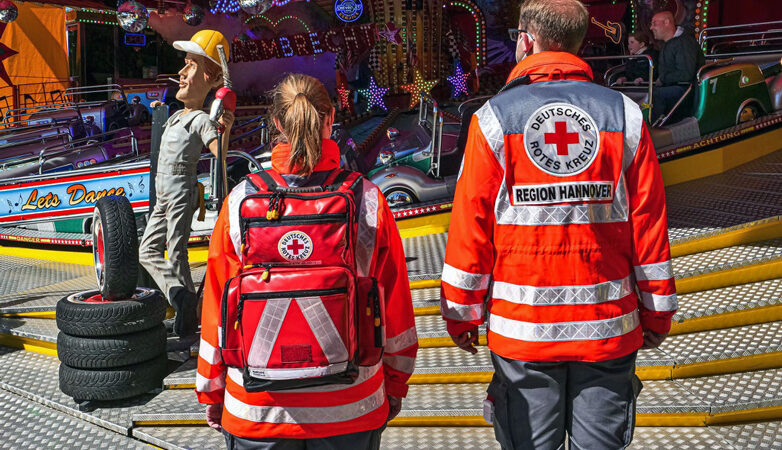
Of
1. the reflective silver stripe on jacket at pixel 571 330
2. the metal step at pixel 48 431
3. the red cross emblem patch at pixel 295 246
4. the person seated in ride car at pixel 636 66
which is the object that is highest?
the person seated in ride car at pixel 636 66

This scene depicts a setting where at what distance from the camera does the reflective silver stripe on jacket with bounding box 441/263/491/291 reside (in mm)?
1854

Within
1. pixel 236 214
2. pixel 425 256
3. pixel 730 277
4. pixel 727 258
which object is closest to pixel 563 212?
pixel 236 214

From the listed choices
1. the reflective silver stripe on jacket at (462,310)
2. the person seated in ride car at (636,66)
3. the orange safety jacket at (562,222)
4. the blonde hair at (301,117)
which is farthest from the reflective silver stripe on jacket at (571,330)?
the person seated in ride car at (636,66)

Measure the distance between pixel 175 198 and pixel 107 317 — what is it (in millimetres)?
763

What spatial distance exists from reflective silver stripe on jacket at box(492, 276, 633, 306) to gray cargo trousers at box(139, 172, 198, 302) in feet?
8.09

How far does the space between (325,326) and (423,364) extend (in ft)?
6.24

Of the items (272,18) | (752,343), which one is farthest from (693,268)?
(272,18)

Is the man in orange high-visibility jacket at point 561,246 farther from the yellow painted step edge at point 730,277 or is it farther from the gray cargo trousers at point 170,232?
the gray cargo trousers at point 170,232

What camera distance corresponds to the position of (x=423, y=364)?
345cm

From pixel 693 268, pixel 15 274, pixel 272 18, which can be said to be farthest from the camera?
pixel 272 18

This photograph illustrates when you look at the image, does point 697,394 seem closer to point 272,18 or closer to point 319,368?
point 319,368

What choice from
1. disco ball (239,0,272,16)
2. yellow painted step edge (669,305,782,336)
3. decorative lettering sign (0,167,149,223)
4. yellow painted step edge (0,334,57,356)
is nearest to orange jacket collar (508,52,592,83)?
yellow painted step edge (669,305,782,336)

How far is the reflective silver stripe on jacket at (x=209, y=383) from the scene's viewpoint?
5.92 ft

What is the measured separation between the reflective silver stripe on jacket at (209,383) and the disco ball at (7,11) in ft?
48.3
